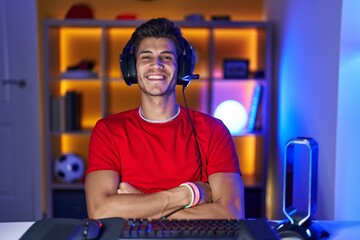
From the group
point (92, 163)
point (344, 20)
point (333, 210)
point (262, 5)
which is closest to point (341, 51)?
point (344, 20)

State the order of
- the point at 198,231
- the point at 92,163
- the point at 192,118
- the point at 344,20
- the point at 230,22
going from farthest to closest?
1. the point at 230,22
2. the point at 344,20
3. the point at 192,118
4. the point at 92,163
5. the point at 198,231

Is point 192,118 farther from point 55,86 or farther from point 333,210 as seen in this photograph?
point 55,86

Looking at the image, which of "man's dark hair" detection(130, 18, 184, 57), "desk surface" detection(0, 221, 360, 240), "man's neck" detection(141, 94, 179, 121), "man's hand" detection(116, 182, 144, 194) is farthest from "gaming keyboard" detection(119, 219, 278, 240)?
"man's dark hair" detection(130, 18, 184, 57)

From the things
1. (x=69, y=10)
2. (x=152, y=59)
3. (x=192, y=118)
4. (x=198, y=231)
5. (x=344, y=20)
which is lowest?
(x=198, y=231)

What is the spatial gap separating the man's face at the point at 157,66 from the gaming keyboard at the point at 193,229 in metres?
0.72

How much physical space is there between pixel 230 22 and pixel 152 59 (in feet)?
5.49

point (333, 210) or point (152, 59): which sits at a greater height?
point (152, 59)

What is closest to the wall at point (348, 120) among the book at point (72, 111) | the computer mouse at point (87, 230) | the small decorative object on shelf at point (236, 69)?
the small decorative object on shelf at point (236, 69)

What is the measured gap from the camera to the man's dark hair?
1607mm

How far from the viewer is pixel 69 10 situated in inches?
127

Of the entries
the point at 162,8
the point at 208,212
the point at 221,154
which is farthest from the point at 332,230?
the point at 162,8

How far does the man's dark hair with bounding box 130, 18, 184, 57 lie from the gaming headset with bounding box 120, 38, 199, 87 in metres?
0.03

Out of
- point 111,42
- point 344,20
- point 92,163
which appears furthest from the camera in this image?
point 111,42

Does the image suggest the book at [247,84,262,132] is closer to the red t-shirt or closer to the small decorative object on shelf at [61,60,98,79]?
the small decorative object on shelf at [61,60,98,79]
